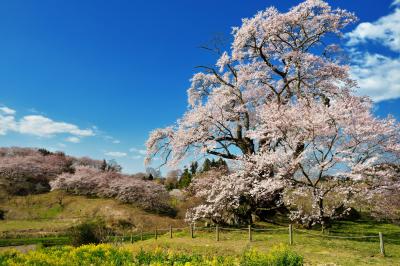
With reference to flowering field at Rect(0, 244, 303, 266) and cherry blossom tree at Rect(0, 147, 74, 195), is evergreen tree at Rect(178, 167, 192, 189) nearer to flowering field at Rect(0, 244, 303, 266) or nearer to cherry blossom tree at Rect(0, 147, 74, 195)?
cherry blossom tree at Rect(0, 147, 74, 195)

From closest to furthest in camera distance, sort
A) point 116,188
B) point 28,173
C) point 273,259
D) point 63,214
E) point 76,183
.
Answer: point 273,259, point 63,214, point 116,188, point 76,183, point 28,173

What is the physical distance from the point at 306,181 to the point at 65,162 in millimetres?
54741

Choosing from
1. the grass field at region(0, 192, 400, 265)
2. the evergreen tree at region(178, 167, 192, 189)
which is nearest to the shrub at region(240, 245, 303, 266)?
the grass field at region(0, 192, 400, 265)

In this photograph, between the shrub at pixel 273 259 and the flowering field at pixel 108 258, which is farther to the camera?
the shrub at pixel 273 259

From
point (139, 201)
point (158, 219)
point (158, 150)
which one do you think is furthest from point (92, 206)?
point (158, 150)

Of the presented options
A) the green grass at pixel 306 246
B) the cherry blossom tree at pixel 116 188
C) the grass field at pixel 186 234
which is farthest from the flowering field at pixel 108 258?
the cherry blossom tree at pixel 116 188

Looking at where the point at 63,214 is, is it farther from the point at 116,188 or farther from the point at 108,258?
the point at 108,258

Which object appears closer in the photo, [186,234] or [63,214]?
[186,234]

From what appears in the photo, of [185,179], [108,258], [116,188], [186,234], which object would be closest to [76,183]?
[116,188]

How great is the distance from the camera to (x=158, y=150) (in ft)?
92.4

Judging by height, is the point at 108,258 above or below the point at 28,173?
below

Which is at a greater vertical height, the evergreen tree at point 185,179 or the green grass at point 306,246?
the evergreen tree at point 185,179

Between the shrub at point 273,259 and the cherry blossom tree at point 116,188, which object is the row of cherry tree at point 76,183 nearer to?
the cherry blossom tree at point 116,188

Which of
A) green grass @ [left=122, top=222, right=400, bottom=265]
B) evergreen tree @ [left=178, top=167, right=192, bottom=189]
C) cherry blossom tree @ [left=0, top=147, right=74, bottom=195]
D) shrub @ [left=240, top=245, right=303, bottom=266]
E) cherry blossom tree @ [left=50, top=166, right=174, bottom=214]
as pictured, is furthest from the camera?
evergreen tree @ [left=178, top=167, right=192, bottom=189]
